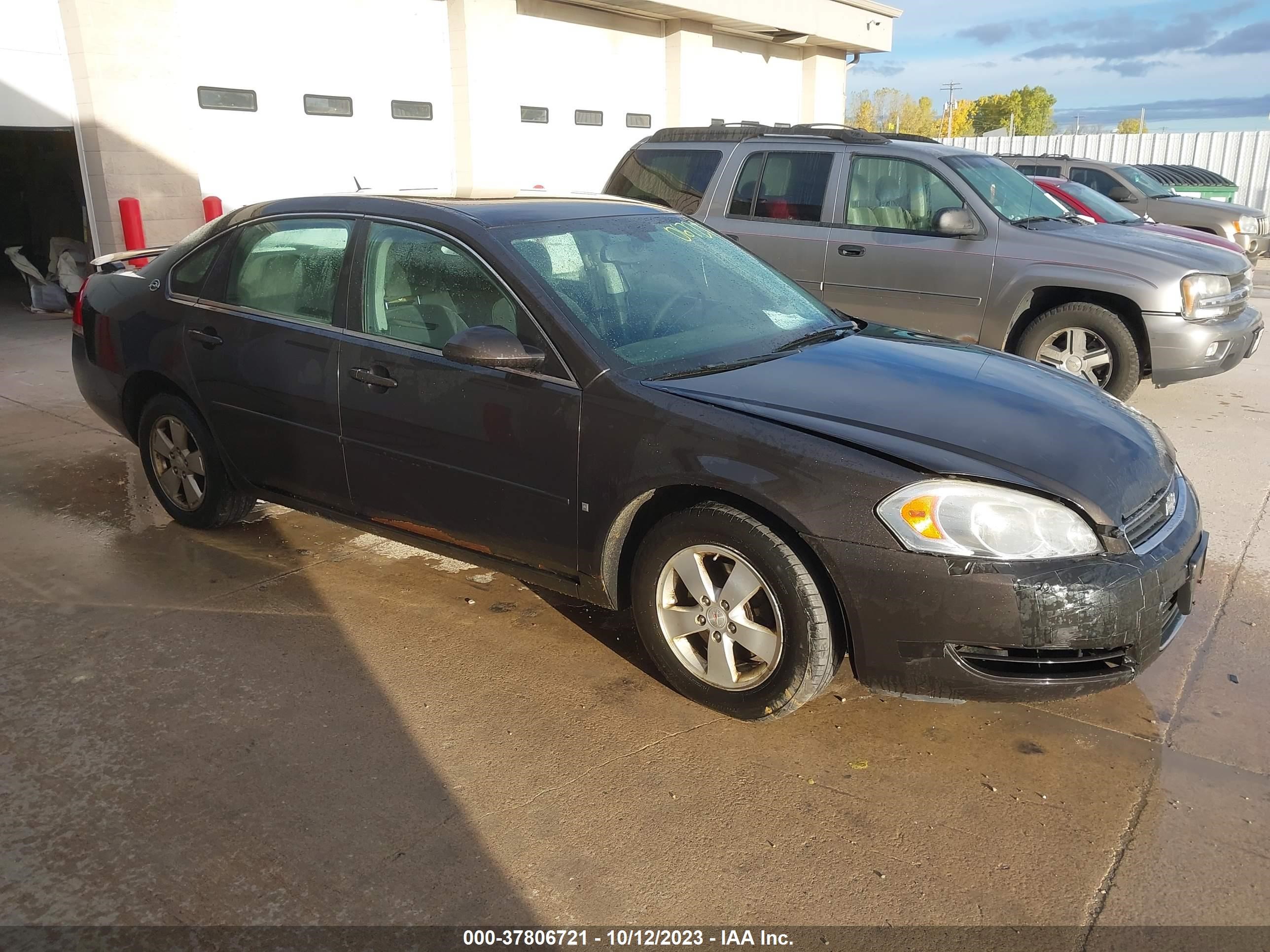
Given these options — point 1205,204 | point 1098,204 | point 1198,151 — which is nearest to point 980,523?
point 1098,204

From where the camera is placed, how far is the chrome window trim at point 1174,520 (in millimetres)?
3085

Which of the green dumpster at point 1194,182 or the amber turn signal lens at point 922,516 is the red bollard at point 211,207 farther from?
the green dumpster at point 1194,182

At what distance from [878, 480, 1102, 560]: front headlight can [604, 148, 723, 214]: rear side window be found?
18.8ft

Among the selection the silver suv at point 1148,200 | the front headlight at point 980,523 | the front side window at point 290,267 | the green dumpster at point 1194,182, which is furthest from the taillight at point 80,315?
the green dumpster at point 1194,182

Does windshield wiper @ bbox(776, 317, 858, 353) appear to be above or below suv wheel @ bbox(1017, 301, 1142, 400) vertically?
above

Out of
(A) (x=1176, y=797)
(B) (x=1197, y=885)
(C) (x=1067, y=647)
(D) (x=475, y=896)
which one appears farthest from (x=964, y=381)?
(D) (x=475, y=896)

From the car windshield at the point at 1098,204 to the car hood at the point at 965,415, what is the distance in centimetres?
631

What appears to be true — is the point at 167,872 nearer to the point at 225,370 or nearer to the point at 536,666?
the point at 536,666

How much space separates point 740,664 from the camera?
3.37 meters

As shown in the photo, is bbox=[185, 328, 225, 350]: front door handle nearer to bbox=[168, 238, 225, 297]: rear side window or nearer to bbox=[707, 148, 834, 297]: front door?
bbox=[168, 238, 225, 297]: rear side window

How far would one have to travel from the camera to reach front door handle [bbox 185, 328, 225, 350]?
15.0 ft

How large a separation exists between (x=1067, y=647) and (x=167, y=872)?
2474 mm

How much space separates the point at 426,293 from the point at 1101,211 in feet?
25.2

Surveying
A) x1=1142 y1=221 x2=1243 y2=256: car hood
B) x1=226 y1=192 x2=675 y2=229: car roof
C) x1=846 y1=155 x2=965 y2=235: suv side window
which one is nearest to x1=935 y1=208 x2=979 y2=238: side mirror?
x1=846 y1=155 x2=965 y2=235: suv side window
